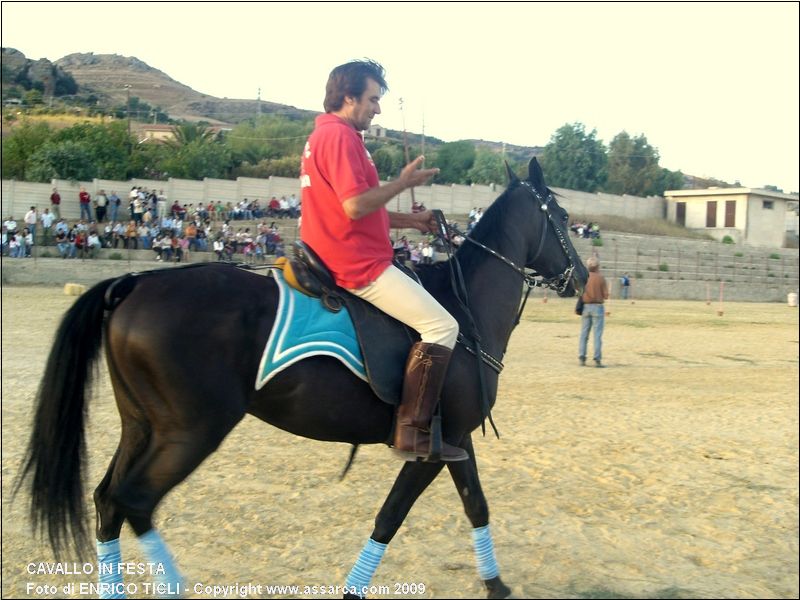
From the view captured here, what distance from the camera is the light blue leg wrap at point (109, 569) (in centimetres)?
406

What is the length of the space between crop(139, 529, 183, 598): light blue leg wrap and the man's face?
254cm

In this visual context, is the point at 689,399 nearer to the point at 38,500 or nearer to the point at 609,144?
the point at 38,500

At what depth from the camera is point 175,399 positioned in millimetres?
3844

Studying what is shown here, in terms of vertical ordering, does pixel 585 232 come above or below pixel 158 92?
below

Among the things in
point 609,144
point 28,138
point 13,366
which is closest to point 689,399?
point 13,366

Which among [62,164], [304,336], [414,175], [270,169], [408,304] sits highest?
[270,169]

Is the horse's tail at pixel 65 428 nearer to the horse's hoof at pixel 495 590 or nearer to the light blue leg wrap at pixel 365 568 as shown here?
the light blue leg wrap at pixel 365 568

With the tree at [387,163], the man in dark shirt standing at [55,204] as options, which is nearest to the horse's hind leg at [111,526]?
the man in dark shirt standing at [55,204]

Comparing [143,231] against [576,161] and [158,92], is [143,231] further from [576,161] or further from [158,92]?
[158,92]

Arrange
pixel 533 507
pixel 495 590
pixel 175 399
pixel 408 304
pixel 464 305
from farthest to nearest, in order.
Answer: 1. pixel 533 507
2. pixel 464 305
3. pixel 495 590
4. pixel 408 304
5. pixel 175 399

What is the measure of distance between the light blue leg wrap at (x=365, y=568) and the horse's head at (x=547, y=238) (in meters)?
2.23

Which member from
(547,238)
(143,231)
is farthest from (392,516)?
(143,231)

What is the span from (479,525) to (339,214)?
87.0 inches

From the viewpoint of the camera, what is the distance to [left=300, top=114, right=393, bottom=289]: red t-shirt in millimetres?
4043
